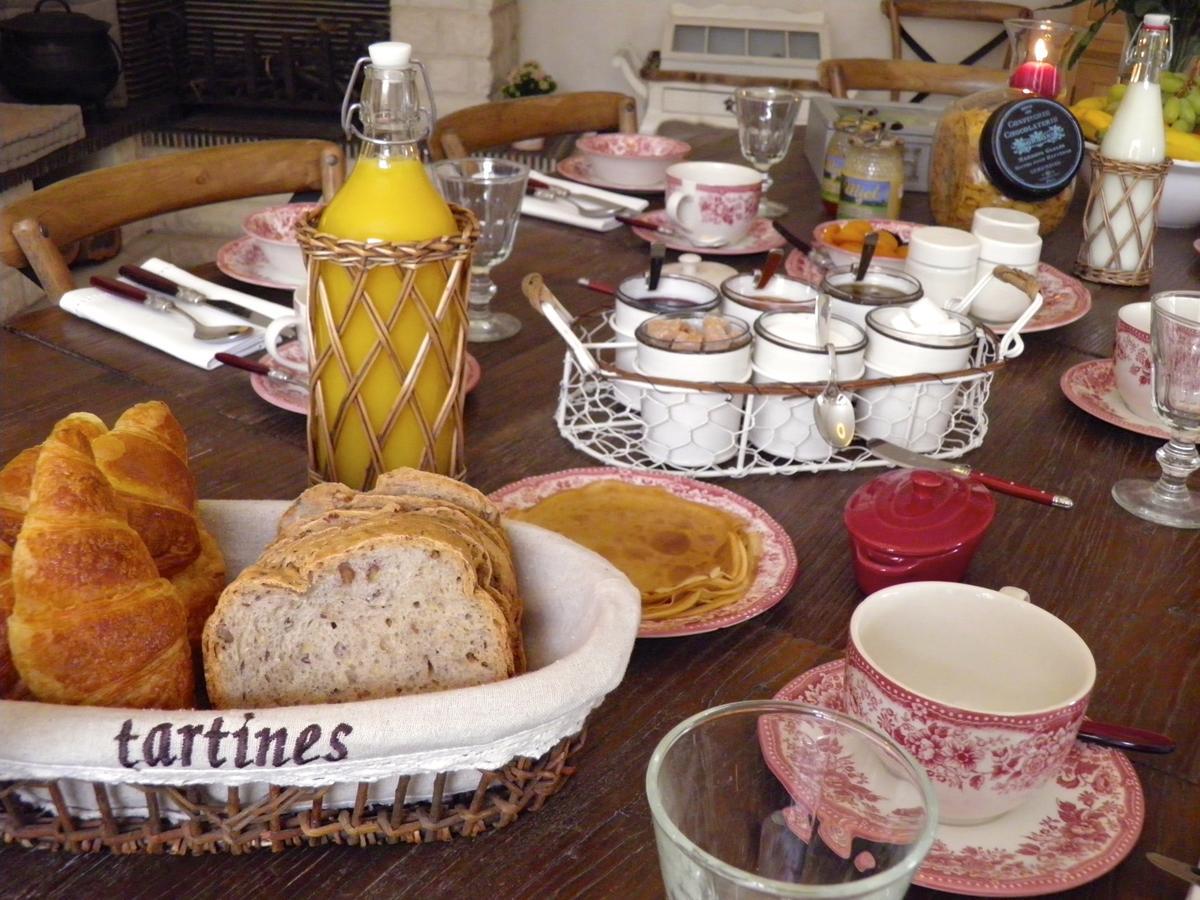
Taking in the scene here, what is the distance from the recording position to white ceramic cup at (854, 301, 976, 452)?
98 cm

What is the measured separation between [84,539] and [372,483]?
0.29 metres

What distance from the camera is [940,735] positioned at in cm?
54

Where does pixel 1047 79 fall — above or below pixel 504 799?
above

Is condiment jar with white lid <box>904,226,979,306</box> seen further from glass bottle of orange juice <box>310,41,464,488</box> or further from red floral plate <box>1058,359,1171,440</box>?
glass bottle of orange juice <box>310,41,464,488</box>

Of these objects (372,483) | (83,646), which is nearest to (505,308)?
(372,483)

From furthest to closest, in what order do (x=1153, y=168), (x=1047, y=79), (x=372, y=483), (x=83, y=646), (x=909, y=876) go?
1. (x=1047, y=79)
2. (x=1153, y=168)
3. (x=372, y=483)
4. (x=83, y=646)
5. (x=909, y=876)

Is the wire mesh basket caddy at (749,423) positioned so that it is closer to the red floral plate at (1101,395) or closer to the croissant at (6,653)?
the red floral plate at (1101,395)

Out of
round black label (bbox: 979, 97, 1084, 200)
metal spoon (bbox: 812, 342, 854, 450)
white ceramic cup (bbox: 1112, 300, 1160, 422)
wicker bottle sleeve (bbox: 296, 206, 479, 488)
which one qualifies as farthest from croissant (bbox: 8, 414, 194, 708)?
round black label (bbox: 979, 97, 1084, 200)

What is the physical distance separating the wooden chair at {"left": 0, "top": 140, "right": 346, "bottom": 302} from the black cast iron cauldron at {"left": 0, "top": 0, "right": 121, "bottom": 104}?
2.23 m

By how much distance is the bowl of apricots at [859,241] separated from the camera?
1.35 metres

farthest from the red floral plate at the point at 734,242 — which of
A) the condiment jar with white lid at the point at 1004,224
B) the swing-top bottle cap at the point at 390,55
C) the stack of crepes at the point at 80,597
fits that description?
the stack of crepes at the point at 80,597

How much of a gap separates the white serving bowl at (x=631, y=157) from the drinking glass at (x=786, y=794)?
135 cm

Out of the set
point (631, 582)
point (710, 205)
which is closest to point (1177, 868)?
point (631, 582)

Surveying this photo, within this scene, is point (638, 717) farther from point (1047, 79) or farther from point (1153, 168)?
point (1047, 79)
